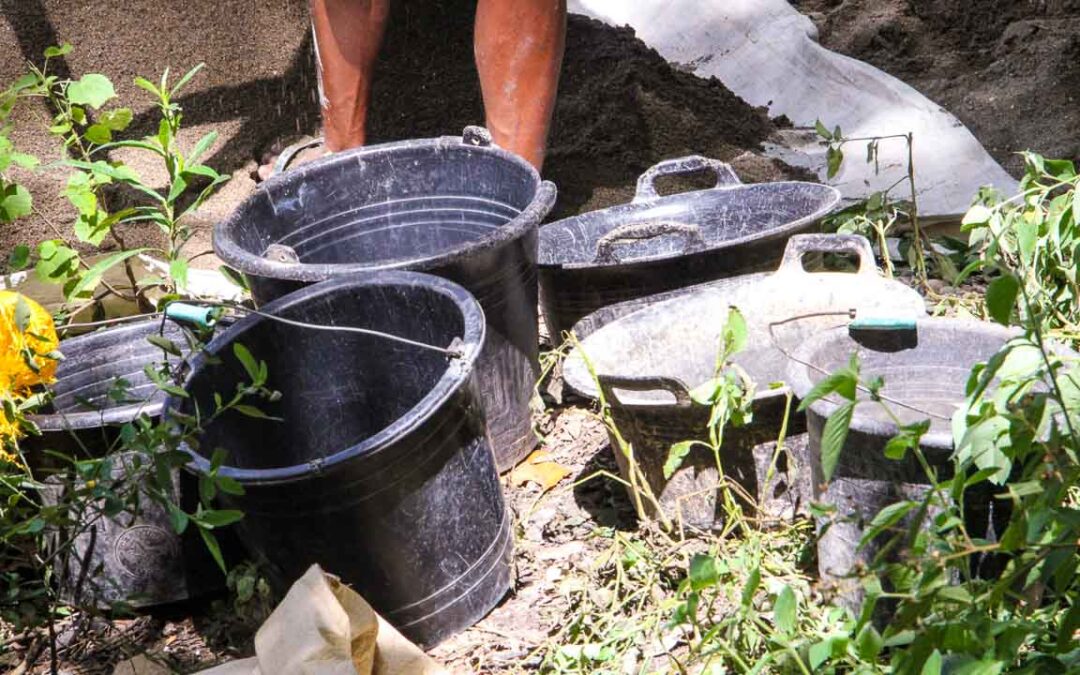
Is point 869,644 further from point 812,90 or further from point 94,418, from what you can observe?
point 812,90

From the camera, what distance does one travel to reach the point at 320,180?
2988 mm

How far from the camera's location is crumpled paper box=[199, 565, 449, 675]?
1.82m

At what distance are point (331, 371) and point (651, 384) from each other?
73 centimetres

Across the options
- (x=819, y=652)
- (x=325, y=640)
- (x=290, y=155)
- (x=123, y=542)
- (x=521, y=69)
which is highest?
(x=521, y=69)

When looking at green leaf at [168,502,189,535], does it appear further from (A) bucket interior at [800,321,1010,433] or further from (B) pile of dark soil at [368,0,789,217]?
(B) pile of dark soil at [368,0,789,217]

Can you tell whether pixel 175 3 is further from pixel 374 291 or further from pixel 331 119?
pixel 374 291

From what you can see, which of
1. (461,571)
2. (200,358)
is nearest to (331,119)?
(200,358)

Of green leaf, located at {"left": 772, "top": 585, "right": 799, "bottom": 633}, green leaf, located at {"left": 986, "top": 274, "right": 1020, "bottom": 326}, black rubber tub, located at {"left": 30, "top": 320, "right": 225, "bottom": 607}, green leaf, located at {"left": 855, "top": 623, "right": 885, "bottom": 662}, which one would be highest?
green leaf, located at {"left": 986, "top": 274, "right": 1020, "bottom": 326}

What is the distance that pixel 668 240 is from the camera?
3148 mm

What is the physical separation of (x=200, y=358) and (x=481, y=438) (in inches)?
21.1

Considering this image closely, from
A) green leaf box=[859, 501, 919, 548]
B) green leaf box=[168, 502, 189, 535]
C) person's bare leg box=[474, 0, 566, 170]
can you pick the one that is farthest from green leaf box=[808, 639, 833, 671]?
person's bare leg box=[474, 0, 566, 170]

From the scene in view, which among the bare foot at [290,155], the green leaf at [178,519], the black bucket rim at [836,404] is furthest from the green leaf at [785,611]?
the bare foot at [290,155]

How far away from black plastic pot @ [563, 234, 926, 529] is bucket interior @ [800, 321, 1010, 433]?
61mm

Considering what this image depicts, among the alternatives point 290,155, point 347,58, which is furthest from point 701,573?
point 347,58
